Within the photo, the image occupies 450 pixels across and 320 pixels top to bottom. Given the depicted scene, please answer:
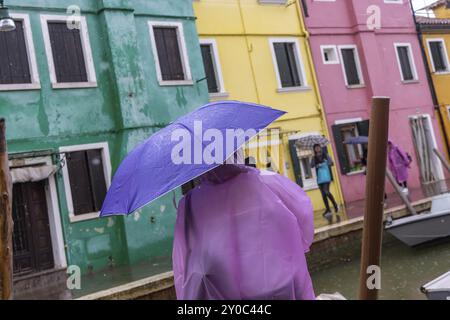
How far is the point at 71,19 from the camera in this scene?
12.2m

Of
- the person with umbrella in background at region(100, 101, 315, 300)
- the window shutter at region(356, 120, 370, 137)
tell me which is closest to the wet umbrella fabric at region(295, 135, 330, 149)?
the window shutter at region(356, 120, 370, 137)

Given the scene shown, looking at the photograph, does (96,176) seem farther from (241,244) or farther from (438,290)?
(241,244)

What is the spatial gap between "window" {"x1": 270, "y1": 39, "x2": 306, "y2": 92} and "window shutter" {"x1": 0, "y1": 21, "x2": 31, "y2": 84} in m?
7.97

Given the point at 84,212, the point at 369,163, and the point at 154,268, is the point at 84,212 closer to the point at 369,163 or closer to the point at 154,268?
the point at 154,268

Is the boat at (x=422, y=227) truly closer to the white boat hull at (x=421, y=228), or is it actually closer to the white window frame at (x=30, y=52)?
the white boat hull at (x=421, y=228)

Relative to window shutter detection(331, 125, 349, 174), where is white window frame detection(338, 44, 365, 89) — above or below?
above

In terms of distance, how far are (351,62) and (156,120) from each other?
8.92 meters

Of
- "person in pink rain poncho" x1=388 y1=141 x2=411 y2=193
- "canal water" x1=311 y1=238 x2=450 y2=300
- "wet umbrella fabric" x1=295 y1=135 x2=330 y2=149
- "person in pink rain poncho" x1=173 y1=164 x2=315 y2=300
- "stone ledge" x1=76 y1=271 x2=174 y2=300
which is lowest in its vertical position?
"canal water" x1=311 y1=238 x2=450 y2=300

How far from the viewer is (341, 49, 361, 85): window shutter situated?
60.6 feet

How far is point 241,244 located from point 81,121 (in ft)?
34.4

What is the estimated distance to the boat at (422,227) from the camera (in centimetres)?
1019

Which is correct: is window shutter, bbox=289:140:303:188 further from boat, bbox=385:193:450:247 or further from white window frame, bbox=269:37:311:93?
boat, bbox=385:193:450:247

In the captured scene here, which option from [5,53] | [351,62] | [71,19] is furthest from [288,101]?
[5,53]

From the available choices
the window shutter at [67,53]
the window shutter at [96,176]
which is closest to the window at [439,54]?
the window shutter at [67,53]
